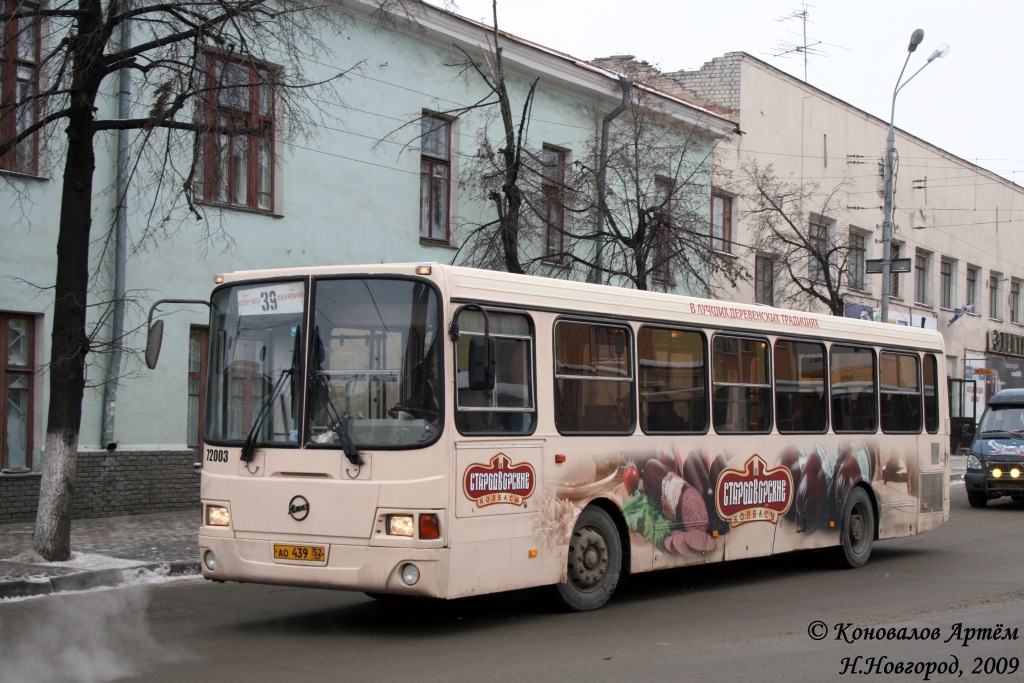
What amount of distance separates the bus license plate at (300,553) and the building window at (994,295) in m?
43.3

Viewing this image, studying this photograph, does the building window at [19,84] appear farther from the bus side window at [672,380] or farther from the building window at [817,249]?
the building window at [817,249]

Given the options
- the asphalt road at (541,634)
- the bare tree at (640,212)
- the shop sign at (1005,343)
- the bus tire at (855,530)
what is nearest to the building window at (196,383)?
the bare tree at (640,212)

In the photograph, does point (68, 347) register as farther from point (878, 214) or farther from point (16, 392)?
point (878, 214)

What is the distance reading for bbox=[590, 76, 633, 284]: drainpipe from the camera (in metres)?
22.0

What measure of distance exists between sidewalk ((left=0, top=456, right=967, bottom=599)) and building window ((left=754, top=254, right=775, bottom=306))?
696 inches

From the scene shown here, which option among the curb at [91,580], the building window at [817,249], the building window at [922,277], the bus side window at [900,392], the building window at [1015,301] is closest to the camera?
the curb at [91,580]

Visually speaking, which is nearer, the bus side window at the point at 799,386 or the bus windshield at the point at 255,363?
the bus windshield at the point at 255,363

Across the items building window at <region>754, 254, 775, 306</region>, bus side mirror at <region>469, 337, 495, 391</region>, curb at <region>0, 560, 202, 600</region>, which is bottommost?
curb at <region>0, 560, 202, 600</region>

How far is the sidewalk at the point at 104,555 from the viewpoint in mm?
11258

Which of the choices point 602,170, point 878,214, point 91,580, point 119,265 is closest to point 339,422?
point 91,580

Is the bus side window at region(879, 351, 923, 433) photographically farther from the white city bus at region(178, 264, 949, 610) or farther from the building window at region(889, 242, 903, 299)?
the building window at region(889, 242, 903, 299)

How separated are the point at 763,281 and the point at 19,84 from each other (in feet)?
64.0

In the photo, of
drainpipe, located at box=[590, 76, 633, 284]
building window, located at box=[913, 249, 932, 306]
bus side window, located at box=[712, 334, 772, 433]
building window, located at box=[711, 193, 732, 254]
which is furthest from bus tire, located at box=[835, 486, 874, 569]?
building window, located at box=[913, 249, 932, 306]

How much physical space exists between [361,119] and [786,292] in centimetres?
1536
